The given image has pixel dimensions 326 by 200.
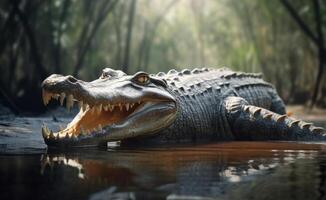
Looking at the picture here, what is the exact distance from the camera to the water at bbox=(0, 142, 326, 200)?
92.0 inches

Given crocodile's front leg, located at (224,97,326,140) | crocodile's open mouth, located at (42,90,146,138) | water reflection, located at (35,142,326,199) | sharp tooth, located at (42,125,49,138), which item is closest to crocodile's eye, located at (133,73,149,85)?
crocodile's open mouth, located at (42,90,146,138)

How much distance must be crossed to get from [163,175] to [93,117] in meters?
2.21

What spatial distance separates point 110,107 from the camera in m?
4.84

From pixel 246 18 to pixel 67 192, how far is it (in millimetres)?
28551

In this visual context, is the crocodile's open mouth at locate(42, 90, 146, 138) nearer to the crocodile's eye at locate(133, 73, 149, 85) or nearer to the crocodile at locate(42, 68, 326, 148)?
the crocodile at locate(42, 68, 326, 148)

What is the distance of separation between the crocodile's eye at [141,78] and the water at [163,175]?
111 centimetres

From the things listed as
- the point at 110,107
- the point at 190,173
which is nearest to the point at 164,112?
the point at 110,107

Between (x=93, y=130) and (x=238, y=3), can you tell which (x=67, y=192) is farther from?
(x=238, y=3)

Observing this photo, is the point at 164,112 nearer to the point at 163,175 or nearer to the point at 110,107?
the point at 110,107

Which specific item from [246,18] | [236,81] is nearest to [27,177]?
[236,81]

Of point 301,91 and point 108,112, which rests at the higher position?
point 301,91

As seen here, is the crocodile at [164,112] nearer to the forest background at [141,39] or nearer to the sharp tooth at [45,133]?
the sharp tooth at [45,133]

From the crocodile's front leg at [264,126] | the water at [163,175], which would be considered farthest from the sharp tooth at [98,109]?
the crocodile's front leg at [264,126]

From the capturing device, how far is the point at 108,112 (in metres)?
5.09
